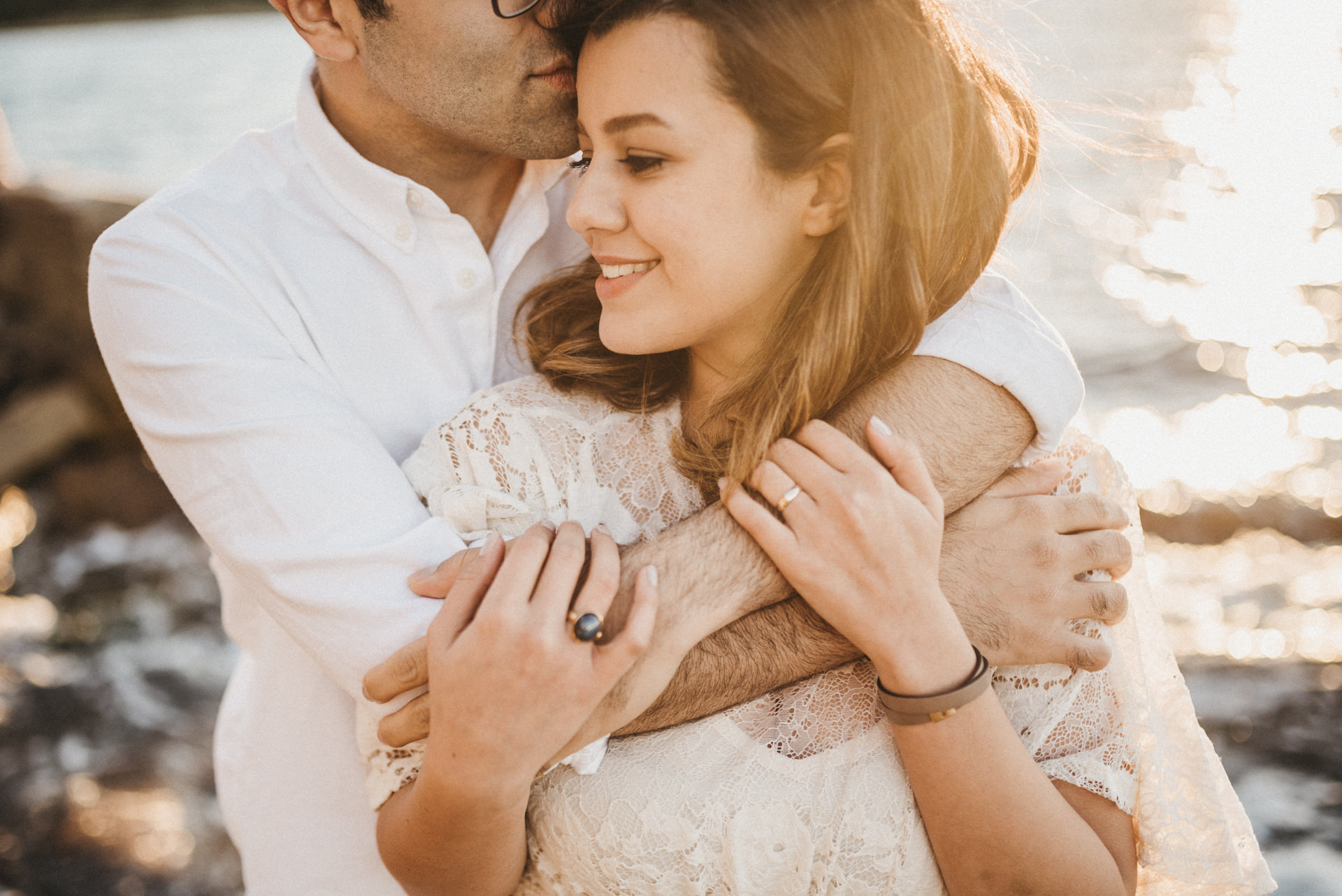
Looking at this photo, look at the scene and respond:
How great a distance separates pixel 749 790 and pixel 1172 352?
27.1 feet

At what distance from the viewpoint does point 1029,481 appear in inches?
76.7

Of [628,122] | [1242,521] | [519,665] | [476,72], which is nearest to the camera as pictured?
[519,665]

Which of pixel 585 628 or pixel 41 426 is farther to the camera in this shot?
pixel 41 426

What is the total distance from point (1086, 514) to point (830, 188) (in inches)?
32.0

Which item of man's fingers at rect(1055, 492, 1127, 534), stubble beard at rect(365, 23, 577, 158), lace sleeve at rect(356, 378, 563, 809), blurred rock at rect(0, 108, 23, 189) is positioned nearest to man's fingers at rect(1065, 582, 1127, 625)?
man's fingers at rect(1055, 492, 1127, 534)

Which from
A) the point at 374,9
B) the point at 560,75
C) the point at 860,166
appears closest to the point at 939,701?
the point at 860,166

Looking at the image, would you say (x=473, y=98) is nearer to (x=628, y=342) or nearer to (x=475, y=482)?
(x=628, y=342)

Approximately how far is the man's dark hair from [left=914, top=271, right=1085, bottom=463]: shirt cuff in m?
1.37

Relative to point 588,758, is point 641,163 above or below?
above

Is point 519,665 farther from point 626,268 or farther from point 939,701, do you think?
point 626,268

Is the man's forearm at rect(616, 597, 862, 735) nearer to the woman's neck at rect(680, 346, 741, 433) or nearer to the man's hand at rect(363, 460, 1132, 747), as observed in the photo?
the man's hand at rect(363, 460, 1132, 747)

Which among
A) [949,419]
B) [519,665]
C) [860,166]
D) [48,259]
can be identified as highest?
[860,166]

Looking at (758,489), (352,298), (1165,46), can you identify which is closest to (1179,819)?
(758,489)

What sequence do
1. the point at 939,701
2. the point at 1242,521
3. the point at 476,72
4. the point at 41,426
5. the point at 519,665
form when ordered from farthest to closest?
the point at 41,426
the point at 1242,521
the point at 476,72
the point at 939,701
the point at 519,665
